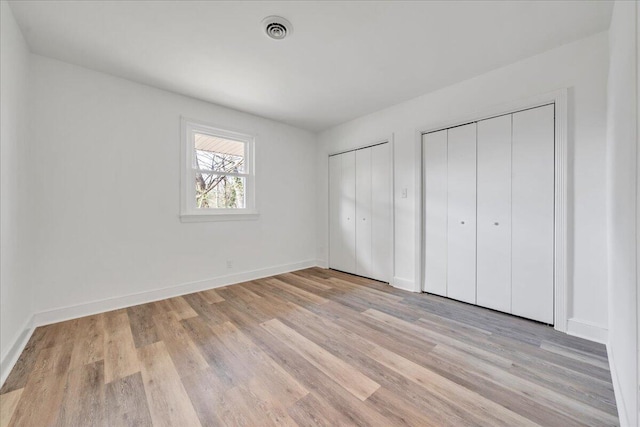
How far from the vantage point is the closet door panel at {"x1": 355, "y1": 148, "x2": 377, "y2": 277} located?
12.3 ft

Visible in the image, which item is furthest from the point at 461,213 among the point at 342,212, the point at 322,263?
the point at 322,263

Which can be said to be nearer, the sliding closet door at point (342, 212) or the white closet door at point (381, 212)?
the white closet door at point (381, 212)

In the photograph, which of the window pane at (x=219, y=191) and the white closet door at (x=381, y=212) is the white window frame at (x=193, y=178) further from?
the white closet door at (x=381, y=212)

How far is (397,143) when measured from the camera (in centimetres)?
333

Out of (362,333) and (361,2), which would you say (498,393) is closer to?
(362,333)

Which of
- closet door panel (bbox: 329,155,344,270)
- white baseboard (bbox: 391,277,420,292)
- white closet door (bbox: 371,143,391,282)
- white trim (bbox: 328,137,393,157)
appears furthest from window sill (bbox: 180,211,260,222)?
white baseboard (bbox: 391,277,420,292)

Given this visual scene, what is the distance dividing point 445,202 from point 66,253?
4037 mm

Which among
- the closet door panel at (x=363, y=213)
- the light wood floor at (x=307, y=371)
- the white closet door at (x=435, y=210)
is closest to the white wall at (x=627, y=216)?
the light wood floor at (x=307, y=371)

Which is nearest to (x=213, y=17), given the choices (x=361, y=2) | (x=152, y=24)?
(x=152, y=24)

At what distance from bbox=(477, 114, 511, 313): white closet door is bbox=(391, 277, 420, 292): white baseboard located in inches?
28.8

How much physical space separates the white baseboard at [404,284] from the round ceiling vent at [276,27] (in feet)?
9.91

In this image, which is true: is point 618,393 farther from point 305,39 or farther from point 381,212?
point 305,39

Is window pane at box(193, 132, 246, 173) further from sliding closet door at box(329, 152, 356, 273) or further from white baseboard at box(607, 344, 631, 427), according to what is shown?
white baseboard at box(607, 344, 631, 427)

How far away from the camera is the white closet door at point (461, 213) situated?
2.70 metres
